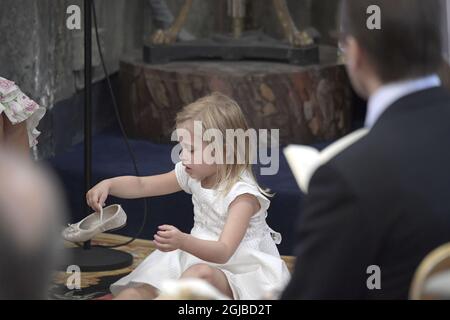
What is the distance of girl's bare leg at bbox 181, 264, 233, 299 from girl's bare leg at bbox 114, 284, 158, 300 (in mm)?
92

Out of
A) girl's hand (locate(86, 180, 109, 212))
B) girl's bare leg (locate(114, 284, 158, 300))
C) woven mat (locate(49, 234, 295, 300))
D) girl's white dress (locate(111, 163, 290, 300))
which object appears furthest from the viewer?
woven mat (locate(49, 234, 295, 300))

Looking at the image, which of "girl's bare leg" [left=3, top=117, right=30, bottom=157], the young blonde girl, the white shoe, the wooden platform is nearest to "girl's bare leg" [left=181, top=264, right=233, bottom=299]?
the young blonde girl

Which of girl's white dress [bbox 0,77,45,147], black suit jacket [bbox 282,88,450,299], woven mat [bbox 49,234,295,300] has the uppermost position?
black suit jacket [bbox 282,88,450,299]

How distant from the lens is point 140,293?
2920 mm

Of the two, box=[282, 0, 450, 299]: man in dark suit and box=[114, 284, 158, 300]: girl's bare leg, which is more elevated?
box=[282, 0, 450, 299]: man in dark suit

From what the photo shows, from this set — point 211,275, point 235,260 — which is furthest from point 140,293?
point 235,260

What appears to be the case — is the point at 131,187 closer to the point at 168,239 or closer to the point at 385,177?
the point at 168,239

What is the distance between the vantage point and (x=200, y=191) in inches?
127

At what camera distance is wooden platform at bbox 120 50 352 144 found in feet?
16.1

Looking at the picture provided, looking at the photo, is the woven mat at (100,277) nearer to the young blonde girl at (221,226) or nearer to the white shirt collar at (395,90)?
the young blonde girl at (221,226)

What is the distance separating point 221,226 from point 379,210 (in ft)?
4.80

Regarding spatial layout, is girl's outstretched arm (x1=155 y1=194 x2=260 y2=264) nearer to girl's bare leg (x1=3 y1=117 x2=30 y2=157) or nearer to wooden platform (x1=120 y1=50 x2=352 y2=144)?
girl's bare leg (x1=3 y1=117 x2=30 y2=157)
